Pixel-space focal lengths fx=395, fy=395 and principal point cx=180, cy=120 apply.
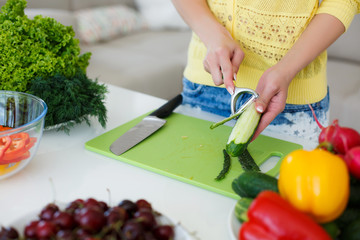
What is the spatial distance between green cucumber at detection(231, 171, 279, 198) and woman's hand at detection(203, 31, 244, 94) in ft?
1.20

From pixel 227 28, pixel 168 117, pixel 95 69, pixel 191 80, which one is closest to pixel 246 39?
pixel 227 28

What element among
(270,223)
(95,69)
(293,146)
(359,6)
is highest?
(359,6)

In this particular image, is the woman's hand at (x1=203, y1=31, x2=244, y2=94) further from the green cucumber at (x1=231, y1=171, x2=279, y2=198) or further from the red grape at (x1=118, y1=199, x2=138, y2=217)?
the red grape at (x1=118, y1=199, x2=138, y2=217)

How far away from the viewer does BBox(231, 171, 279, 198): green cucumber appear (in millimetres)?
676

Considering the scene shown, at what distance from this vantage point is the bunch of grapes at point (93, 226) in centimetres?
55

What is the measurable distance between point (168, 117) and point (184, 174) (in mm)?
340

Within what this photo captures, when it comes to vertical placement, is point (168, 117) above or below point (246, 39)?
below

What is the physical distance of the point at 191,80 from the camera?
1.38 m

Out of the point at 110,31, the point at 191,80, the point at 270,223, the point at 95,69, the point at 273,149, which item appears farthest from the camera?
the point at 110,31

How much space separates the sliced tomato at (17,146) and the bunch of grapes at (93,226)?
0.28 meters

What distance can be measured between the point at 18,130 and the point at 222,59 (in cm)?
55

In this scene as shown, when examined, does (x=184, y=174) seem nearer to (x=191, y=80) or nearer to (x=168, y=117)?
(x=168, y=117)

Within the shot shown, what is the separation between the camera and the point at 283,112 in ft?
4.13

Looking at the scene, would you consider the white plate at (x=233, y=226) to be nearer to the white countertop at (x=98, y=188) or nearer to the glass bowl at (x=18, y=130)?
the white countertop at (x=98, y=188)
